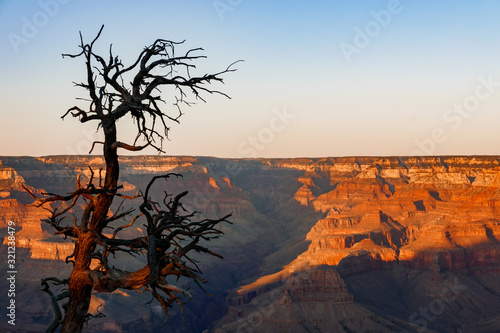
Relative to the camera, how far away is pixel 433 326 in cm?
9819

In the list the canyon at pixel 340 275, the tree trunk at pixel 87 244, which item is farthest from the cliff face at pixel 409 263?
the tree trunk at pixel 87 244

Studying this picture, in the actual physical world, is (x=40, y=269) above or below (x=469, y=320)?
above

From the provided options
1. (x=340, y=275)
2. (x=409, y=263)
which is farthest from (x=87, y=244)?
(x=409, y=263)

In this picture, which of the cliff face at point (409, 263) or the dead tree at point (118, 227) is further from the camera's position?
the cliff face at point (409, 263)

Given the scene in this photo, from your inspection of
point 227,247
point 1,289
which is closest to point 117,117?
point 1,289

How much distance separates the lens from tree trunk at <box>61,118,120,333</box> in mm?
8586

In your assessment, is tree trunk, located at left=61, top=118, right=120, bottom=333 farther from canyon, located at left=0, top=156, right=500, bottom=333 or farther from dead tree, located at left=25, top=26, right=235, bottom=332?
canyon, located at left=0, top=156, right=500, bottom=333

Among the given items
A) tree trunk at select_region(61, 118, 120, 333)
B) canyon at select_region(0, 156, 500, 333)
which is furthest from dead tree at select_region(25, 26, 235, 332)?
canyon at select_region(0, 156, 500, 333)

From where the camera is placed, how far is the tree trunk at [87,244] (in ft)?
28.2

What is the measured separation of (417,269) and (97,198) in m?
122

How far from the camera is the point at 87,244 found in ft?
29.1

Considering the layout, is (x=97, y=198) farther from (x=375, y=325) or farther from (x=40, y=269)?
(x=40, y=269)

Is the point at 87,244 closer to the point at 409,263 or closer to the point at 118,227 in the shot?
the point at 118,227

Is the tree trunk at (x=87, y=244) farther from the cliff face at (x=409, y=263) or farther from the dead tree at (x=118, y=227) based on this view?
the cliff face at (x=409, y=263)
